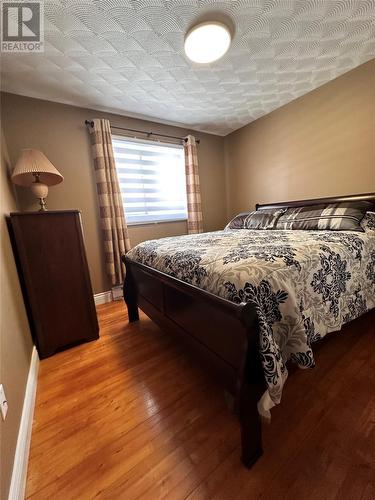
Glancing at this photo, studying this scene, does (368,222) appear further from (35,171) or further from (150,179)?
(35,171)

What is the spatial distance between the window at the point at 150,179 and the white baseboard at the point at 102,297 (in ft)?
3.36

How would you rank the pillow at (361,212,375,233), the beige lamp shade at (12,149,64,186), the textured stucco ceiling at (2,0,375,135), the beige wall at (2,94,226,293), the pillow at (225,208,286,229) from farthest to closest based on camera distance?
the pillow at (225,208,286,229)
the beige wall at (2,94,226,293)
the pillow at (361,212,375,233)
the beige lamp shade at (12,149,64,186)
the textured stucco ceiling at (2,0,375,135)

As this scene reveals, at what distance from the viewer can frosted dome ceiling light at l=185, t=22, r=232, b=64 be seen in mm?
1540

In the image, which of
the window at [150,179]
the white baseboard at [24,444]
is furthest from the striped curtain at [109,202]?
the white baseboard at [24,444]

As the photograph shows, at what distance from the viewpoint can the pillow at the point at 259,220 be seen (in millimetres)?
2494

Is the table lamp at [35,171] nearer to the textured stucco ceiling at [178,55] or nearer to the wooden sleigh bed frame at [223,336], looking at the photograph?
the textured stucco ceiling at [178,55]

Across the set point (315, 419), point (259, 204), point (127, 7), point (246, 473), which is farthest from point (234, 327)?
point (259, 204)

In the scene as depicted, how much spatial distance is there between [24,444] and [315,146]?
3.61 m

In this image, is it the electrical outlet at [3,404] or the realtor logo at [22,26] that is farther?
the realtor logo at [22,26]

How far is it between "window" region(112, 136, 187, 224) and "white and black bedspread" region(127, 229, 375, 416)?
5.09ft

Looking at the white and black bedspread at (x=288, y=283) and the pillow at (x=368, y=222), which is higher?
the pillow at (x=368, y=222)

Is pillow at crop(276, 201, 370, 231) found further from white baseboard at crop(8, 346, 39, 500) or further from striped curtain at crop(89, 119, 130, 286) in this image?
white baseboard at crop(8, 346, 39, 500)

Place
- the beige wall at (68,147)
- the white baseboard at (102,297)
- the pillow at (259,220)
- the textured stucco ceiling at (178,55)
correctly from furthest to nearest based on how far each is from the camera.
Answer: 1. the white baseboard at (102,297)
2. the pillow at (259,220)
3. the beige wall at (68,147)
4. the textured stucco ceiling at (178,55)

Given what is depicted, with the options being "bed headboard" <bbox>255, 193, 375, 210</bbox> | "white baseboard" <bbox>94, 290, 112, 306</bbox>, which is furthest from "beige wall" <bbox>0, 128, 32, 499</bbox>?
"bed headboard" <bbox>255, 193, 375, 210</bbox>
